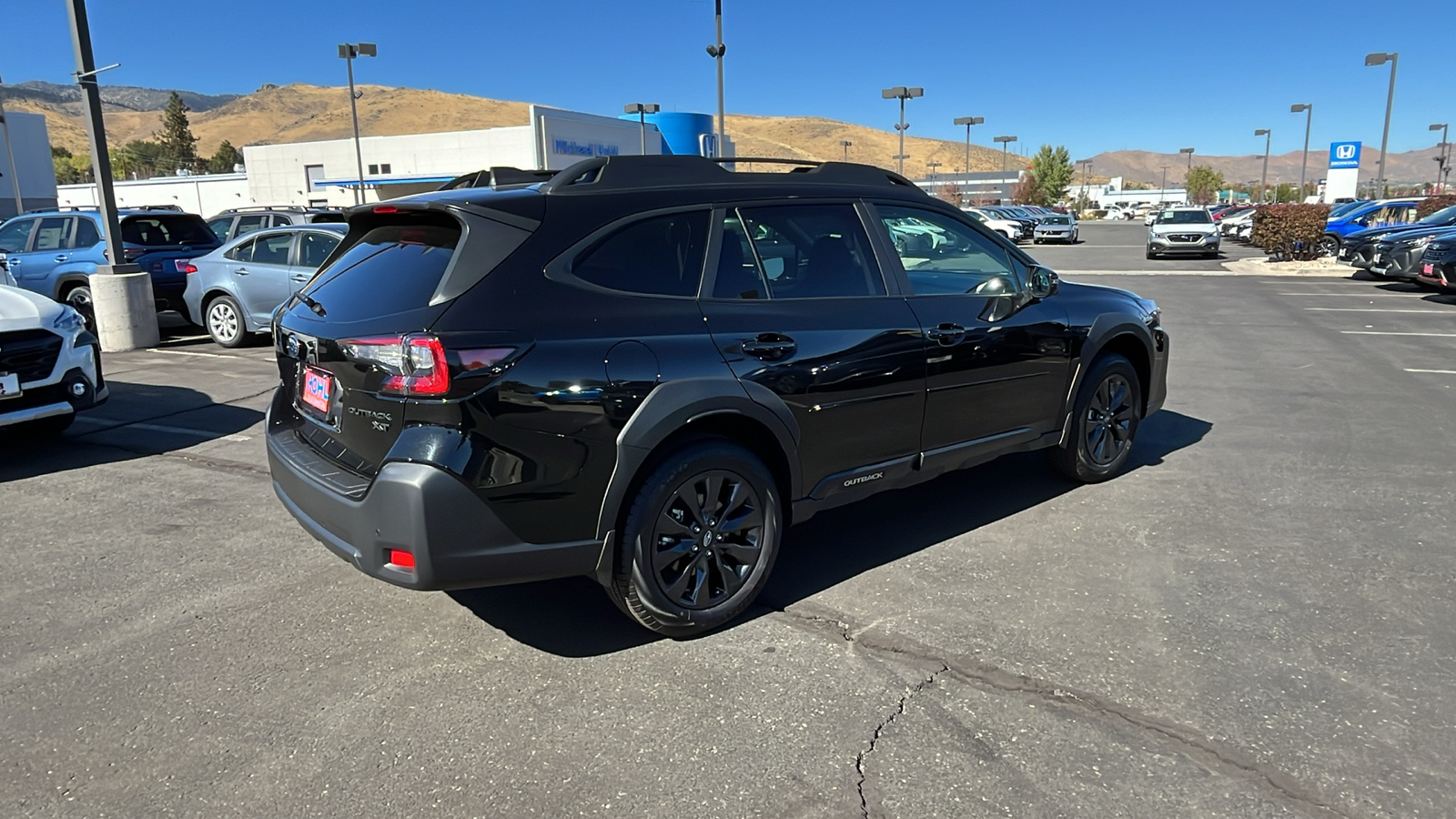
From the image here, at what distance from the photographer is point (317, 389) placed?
3.64 meters

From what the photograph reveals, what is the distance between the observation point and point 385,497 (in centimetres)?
313

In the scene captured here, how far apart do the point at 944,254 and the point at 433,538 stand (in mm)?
3004

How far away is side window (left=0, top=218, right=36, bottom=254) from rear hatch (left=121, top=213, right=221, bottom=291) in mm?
1329

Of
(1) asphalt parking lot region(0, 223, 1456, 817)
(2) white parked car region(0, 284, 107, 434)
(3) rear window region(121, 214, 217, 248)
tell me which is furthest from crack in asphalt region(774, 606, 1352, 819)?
(3) rear window region(121, 214, 217, 248)

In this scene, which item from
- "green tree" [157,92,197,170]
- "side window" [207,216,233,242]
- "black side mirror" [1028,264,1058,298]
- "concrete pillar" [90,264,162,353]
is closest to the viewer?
"black side mirror" [1028,264,1058,298]

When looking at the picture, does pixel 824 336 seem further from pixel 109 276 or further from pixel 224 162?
pixel 224 162

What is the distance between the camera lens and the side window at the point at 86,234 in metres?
12.8

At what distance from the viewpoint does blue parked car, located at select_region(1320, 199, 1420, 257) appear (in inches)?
932

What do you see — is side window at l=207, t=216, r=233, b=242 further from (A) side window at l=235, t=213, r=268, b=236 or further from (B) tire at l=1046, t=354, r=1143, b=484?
(B) tire at l=1046, t=354, r=1143, b=484

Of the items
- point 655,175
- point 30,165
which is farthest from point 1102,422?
point 30,165

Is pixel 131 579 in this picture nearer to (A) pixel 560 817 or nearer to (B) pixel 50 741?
(B) pixel 50 741

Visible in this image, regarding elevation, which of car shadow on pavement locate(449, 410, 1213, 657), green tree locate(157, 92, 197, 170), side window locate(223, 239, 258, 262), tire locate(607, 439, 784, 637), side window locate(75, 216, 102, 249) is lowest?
car shadow on pavement locate(449, 410, 1213, 657)

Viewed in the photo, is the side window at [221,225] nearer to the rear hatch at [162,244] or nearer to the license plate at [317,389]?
the rear hatch at [162,244]

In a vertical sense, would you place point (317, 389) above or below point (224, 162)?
below
